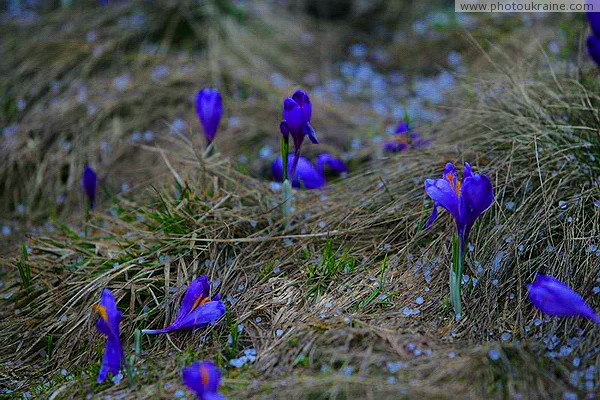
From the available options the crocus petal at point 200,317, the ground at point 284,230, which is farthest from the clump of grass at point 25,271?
the crocus petal at point 200,317

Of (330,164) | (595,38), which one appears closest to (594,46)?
(595,38)

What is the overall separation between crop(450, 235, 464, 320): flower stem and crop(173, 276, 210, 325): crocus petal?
0.69m

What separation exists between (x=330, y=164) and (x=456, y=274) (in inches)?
42.9

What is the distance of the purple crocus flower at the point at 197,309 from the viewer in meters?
1.89

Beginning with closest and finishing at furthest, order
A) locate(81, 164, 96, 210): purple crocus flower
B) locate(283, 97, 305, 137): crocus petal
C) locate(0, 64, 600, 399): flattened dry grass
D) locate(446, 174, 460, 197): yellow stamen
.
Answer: locate(0, 64, 600, 399): flattened dry grass
locate(446, 174, 460, 197): yellow stamen
locate(283, 97, 305, 137): crocus petal
locate(81, 164, 96, 210): purple crocus flower

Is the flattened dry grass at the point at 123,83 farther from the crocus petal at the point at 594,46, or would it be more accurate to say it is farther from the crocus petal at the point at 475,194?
the crocus petal at the point at 475,194

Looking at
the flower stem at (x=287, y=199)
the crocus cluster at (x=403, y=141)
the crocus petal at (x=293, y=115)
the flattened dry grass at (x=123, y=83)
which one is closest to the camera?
the crocus petal at (x=293, y=115)

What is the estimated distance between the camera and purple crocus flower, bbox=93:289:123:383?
1702 mm

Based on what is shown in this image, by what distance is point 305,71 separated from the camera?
Answer: 405 cm

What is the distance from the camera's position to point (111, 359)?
68.7 inches

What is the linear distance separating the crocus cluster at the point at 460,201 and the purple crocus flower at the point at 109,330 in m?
0.87

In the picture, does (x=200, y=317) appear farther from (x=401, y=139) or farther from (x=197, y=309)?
(x=401, y=139)

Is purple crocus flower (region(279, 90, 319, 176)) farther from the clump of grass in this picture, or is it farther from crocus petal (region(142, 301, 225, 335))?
the clump of grass

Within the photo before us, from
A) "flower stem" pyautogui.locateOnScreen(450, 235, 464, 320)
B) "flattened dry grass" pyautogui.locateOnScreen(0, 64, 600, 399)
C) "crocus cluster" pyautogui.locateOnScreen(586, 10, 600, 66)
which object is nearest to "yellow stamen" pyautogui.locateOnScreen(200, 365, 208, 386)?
"flattened dry grass" pyautogui.locateOnScreen(0, 64, 600, 399)
